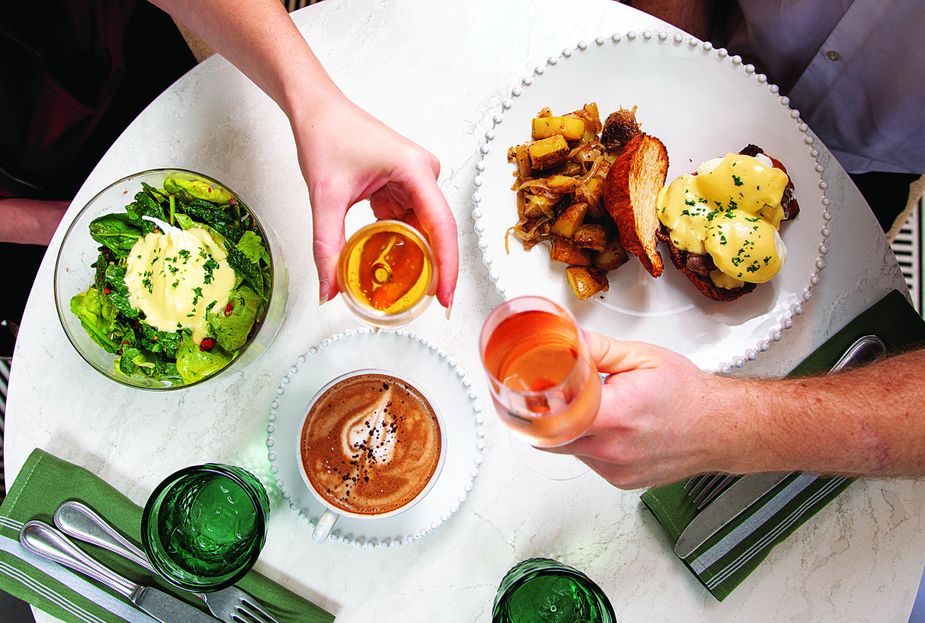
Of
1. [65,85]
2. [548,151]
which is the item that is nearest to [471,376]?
[548,151]

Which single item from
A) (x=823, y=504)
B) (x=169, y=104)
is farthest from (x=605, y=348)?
(x=169, y=104)

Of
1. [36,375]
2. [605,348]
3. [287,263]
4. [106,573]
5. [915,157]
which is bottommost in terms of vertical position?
[106,573]

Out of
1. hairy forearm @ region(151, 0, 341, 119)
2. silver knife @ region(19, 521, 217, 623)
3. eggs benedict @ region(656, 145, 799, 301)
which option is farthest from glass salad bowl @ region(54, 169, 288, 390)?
eggs benedict @ region(656, 145, 799, 301)

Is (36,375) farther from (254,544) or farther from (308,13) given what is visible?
(308,13)

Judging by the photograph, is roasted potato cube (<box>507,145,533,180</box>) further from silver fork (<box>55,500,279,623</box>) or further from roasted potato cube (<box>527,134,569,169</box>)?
silver fork (<box>55,500,279,623</box>)

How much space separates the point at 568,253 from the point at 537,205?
12cm

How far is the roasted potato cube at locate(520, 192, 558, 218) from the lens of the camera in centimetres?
158

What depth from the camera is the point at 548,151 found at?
156cm

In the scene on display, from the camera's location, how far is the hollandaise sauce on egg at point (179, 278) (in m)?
1.46

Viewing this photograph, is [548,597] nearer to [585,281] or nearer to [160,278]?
[585,281]

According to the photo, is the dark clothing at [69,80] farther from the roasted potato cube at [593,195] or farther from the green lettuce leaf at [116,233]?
the roasted potato cube at [593,195]

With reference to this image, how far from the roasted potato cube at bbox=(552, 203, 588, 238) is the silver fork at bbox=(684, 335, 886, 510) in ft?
1.95

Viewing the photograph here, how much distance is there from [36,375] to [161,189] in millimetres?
525

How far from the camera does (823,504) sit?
5.30ft
